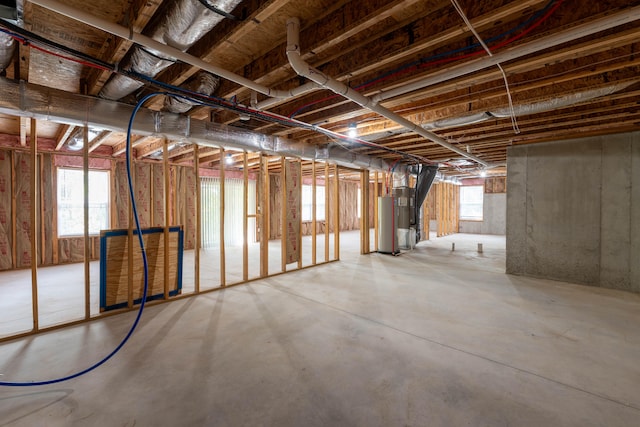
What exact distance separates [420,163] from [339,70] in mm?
5179

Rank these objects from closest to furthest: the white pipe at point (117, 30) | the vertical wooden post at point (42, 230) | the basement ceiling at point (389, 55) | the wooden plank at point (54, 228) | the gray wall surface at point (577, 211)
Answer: the white pipe at point (117, 30) → the basement ceiling at point (389, 55) → the gray wall surface at point (577, 211) → the vertical wooden post at point (42, 230) → the wooden plank at point (54, 228)

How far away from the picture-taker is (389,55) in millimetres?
2199

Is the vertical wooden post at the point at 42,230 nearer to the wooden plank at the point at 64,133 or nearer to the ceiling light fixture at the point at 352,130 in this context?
the wooden plank at the point at 64,133

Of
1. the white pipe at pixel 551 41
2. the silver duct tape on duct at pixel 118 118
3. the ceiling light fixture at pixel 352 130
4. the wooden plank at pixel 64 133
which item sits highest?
the wooden plank at pixel 64 133

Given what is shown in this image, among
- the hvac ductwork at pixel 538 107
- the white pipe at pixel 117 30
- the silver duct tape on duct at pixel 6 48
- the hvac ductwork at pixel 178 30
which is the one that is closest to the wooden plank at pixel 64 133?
the silver duct tape on duct at pixel 6 48

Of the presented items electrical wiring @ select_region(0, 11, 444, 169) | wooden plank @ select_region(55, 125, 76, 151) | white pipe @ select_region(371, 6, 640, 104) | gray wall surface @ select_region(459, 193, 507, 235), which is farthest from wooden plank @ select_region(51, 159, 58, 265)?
gray wall surface @ select_region(459, 193, 507, 235)

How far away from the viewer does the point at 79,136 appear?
4.30 metres

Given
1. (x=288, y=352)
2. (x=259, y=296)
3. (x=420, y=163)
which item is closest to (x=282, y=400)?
(x=288, y=352)

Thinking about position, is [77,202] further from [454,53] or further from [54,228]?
[454,53]

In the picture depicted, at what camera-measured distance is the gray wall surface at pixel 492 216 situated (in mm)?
10617

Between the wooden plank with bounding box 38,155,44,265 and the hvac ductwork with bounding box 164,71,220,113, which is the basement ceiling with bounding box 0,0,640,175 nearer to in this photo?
the hvac ductwork with bounding box 164,71,220,113

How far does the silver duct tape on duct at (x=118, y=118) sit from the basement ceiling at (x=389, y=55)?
0.70ft

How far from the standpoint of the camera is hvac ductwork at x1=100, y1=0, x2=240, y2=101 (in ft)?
5.09

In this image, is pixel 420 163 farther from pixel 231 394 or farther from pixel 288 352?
pixel 231 394
